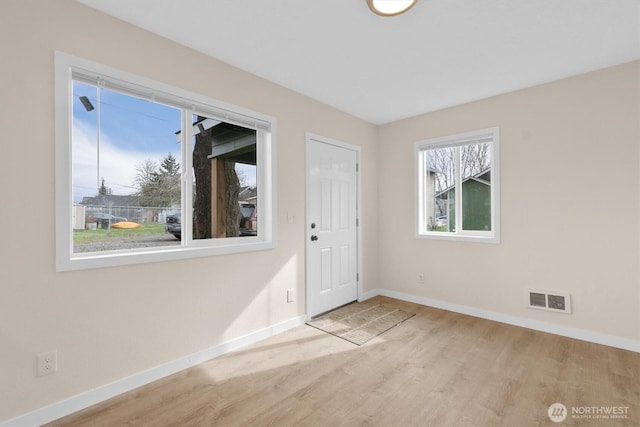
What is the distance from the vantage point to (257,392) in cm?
204

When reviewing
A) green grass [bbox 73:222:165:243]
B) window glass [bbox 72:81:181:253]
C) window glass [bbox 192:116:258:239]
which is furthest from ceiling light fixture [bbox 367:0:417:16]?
green grass [bbox 73:222:165:243]

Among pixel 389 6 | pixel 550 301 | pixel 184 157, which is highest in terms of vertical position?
pixel 389 6

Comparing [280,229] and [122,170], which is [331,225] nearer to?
[280,229]

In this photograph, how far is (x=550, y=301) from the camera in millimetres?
2967

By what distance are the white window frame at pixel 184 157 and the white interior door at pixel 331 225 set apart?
0.54 meters

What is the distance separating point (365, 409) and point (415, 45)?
2624mm

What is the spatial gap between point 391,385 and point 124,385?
184 centimetres

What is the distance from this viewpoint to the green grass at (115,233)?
198cm

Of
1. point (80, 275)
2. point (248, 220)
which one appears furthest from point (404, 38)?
point (80, 275)

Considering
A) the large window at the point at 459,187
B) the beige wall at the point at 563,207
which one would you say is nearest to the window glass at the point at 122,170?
the large window at the point at 459,187

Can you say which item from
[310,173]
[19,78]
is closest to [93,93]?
[19,78]

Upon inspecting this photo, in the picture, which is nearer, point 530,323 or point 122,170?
point 122,170

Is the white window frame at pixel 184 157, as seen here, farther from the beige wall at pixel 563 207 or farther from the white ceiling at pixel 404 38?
the beige wall at pixel 563 207

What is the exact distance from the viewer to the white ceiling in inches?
74.9
